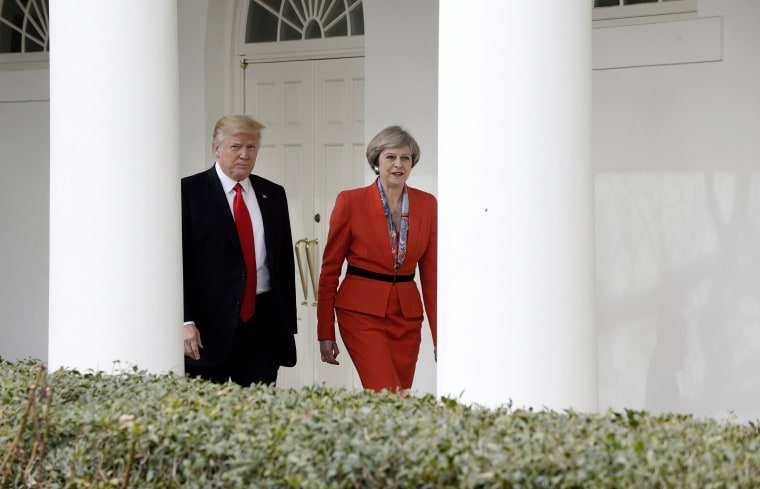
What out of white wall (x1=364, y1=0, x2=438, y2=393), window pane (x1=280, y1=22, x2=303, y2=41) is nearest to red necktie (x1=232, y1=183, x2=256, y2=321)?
white wall (x1=364, y1=0, x2=438, y2=393)

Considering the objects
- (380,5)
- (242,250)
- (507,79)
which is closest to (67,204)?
(242,250)

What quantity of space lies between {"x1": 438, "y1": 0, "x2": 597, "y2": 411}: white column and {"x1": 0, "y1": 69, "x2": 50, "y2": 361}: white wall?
6.53 metres

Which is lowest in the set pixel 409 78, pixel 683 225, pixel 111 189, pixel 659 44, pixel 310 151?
pixel 683 225

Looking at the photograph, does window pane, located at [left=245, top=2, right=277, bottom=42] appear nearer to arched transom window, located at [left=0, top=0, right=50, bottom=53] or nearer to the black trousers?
arched transom window, located at [left=0, top=0, right=50, bottom=53]

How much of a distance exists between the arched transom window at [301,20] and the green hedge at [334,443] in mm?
5256

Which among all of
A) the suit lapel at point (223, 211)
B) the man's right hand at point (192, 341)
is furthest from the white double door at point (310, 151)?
the man's right hand at point (192, 341)

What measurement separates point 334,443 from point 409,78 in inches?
219

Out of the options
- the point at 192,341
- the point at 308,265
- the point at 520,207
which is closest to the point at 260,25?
the point at 308,265

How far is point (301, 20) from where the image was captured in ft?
30.9

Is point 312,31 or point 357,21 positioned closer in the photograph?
point 357,21

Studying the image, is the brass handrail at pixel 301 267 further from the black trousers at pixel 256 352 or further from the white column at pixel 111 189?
the white column at pixel 111 189

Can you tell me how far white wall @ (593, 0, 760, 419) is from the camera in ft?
25.3

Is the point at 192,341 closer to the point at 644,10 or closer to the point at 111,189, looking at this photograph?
the point at 111,189

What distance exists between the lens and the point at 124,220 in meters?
5.27
